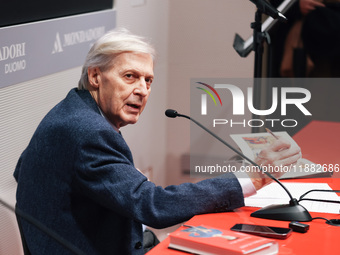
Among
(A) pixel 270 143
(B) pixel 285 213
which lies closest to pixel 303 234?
(B) pixel 285 213

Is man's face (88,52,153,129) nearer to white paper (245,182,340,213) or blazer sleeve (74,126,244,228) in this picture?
blazer sleeve (74,126,244,228)

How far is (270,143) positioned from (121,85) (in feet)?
1.82

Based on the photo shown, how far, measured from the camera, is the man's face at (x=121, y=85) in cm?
168

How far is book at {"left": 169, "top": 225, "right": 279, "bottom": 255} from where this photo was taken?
1282 millimetres

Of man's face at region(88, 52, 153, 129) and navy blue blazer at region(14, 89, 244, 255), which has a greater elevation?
man's face at region(88, 52, 153, 129)

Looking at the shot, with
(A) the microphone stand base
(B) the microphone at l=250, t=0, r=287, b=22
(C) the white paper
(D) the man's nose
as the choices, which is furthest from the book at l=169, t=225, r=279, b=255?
(B) the microphone at l=250, t=0, r=287, b=22

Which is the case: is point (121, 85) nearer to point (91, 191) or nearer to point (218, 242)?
point (91, 191)

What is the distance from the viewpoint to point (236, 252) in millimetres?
1264

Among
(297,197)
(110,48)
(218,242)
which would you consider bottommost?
(297,197)

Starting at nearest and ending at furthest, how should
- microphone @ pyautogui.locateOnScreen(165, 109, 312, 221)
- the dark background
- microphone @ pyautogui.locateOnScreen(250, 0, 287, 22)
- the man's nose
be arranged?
microphone @ pyautogui.locateOnScreen(165, 109, 312, 221) → the man's nose → the dark background → microphone @ pyautogui.locateOnScreen(250, 0, 287, 22)

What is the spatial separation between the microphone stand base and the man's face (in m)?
0.50

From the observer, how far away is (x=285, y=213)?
1.61m

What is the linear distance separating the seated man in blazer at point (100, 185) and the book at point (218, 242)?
5.0 inches

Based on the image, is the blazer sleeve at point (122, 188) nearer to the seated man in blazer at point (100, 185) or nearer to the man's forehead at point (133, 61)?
the seated man in blazer at point (100, 185)
